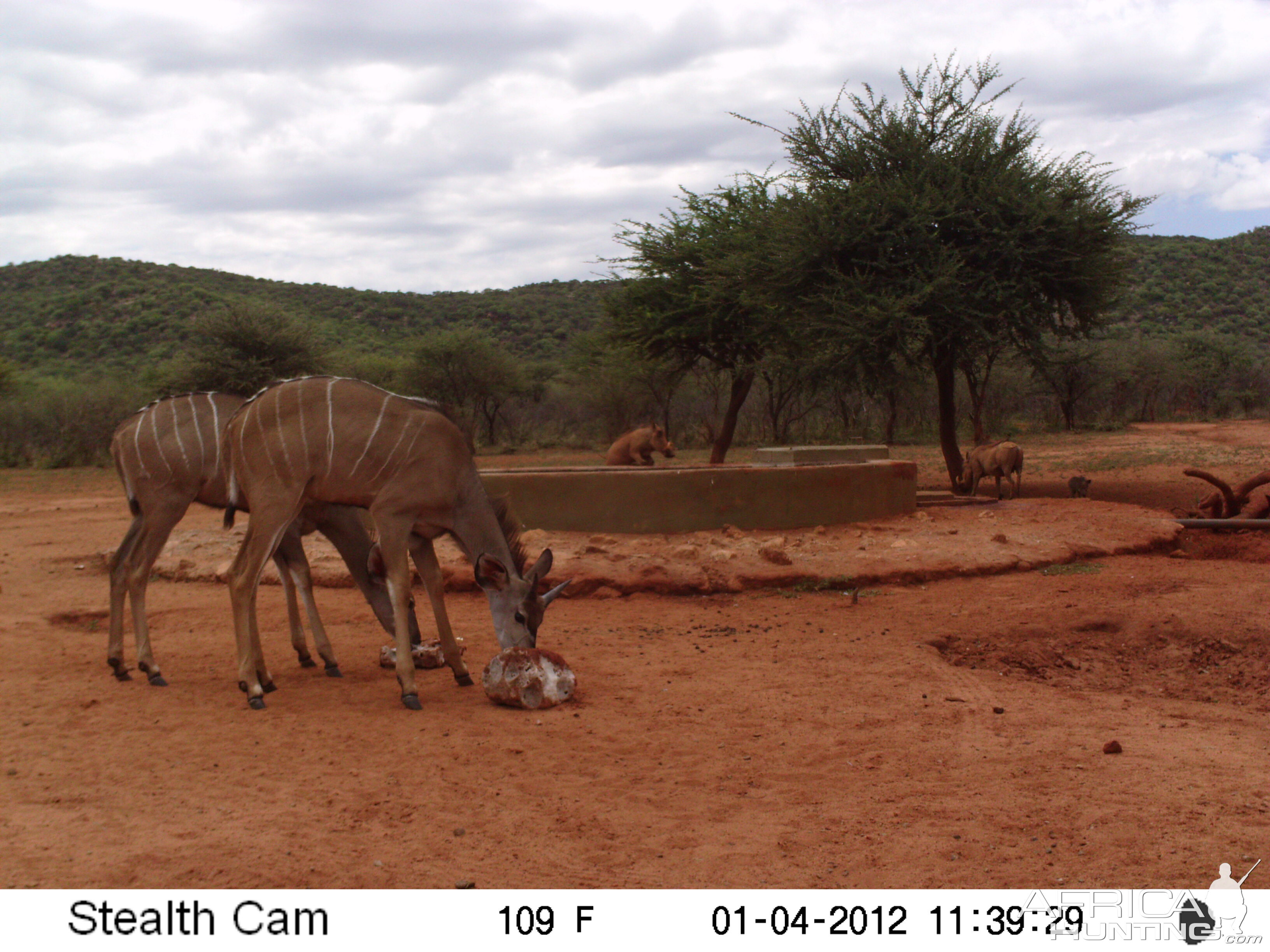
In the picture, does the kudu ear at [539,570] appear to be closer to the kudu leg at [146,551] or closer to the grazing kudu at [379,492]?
the grazing kudu at [379,492]

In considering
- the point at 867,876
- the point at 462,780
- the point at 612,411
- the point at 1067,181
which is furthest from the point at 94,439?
the point at 867,876

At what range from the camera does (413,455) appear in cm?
625

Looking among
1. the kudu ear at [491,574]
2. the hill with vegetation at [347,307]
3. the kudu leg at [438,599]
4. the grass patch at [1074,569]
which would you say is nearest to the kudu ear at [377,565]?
the kudu leg at [438,599]

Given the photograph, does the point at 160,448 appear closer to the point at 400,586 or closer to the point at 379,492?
the point at 379,492

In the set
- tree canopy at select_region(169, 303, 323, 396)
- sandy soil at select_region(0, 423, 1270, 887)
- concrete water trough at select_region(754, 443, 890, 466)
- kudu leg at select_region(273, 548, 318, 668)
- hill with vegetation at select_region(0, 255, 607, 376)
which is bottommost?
sandy soil at select_region(0, 423, 1270, 887)

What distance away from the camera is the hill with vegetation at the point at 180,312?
4600 centimetres

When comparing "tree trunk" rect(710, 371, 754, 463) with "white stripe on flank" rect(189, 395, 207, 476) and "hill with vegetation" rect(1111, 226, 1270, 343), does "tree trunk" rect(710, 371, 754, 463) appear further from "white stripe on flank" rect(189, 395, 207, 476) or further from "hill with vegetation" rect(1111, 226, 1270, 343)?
"hill with vegetation" rect(1111, 226, 1270, 343)

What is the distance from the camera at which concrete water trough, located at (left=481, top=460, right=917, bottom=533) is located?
429 inches

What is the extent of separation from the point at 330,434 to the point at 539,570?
1.60 metres

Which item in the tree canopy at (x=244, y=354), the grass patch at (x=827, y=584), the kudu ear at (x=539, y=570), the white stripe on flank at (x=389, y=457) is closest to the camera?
the white stripe on flank at (x=389, y=457)

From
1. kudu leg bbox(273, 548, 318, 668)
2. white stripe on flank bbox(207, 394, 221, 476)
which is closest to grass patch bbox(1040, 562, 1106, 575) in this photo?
kudu leg bbox(273, 548, 318, 668)

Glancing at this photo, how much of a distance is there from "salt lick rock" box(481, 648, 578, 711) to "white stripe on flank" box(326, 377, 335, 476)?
1.62 metres

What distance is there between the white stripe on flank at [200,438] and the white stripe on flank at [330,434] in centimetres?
119

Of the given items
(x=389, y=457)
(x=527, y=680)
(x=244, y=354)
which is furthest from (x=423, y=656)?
(x=244, y=354)
